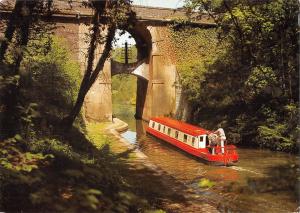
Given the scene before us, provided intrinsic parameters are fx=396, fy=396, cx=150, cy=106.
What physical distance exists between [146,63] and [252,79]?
43.3 feet

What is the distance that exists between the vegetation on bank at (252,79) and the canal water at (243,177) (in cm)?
117

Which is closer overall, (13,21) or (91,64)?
(13,21)

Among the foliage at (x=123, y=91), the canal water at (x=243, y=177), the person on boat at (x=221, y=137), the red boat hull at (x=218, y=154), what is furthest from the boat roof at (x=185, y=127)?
the foliage at (x=123, y=91)

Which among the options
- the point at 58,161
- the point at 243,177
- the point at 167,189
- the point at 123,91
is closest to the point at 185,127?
the point at 243,177

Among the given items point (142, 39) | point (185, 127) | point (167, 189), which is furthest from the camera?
point (142, 39)

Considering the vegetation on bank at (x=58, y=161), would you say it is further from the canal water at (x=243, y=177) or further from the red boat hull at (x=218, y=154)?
the red boat hull at (x=218, y=154)

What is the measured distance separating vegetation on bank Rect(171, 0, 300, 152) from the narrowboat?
2.12 metres

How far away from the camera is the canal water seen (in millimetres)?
11961

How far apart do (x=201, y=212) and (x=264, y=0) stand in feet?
30.8

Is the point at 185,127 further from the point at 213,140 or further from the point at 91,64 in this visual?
the point at 91,64

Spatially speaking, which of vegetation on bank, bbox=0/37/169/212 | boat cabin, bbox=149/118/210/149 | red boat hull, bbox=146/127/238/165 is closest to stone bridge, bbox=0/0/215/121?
vegetation on bank, bbox=0/37/169/212

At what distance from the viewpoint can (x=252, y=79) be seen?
2012 centimetres

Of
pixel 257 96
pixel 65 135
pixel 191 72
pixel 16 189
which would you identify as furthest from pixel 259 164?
pixel 16 189

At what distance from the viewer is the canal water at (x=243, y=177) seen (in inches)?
471
